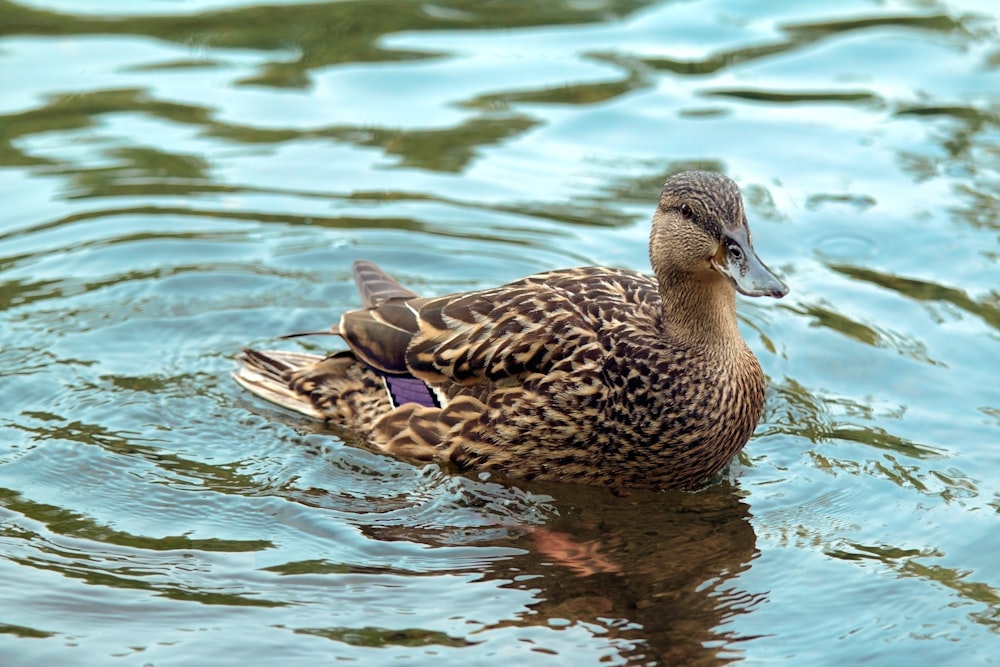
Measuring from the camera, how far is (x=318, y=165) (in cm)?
1143

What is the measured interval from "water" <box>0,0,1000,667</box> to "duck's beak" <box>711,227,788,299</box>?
1.25m

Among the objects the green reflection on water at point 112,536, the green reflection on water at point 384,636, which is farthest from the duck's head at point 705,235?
the green reflection on water at point 112,536

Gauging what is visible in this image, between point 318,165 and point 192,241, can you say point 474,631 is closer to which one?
point 192,241

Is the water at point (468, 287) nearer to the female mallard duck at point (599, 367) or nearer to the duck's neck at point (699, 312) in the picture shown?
the female mallard duck at point (599, 367)

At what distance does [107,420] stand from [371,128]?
4.48 m

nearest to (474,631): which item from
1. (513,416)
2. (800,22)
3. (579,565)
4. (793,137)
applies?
(579,565)

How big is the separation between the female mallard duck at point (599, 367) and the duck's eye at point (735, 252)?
0.4 inches

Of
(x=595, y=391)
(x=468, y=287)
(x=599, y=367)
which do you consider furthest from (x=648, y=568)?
(x=468, y=287)

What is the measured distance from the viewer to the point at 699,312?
7672mm

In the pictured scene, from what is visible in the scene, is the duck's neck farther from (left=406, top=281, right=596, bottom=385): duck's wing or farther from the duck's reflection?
the duck's reflection

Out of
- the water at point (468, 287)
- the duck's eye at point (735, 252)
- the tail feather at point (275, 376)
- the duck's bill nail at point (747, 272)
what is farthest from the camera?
the tail feather at point (275, 376)

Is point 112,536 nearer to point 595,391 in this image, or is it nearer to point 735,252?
point 595,391

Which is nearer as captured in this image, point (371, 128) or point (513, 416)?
point (513, 416)

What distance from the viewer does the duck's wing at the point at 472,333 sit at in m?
7.72
